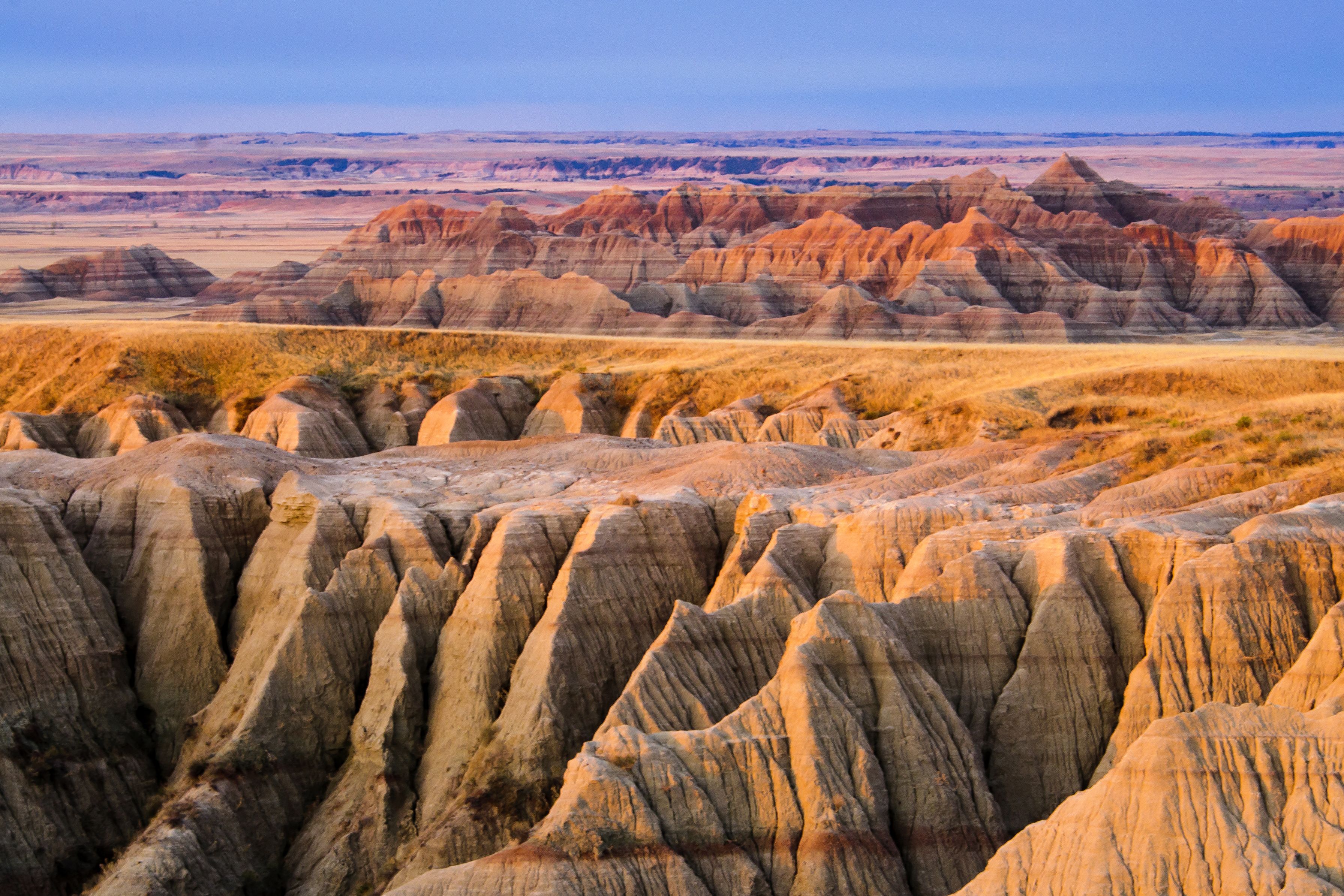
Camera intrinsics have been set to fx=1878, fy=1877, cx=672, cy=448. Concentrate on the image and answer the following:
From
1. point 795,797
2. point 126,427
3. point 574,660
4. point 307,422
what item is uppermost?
point 795,797

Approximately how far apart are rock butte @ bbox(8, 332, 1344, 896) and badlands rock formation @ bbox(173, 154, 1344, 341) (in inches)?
2494

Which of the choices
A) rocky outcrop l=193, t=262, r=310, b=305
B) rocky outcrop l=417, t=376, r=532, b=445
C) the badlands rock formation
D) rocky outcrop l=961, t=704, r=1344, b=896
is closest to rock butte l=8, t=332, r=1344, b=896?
rocky outcrop l=961, t=704, r=1344, b=896

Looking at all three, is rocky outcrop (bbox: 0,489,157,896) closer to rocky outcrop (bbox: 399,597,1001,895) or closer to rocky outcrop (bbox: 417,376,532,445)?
rocky outcrop (bbox: 399,597,1001,895)

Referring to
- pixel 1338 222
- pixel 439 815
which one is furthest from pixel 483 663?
pixel 1338 222

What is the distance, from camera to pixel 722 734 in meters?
31.5

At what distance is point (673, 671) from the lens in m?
34.9

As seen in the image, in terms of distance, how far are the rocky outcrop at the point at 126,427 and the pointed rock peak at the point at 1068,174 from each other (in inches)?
4081

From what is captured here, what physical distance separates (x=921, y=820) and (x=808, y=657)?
3394 mm

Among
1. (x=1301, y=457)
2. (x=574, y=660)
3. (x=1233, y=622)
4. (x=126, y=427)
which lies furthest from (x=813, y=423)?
(x=1233, y=622)

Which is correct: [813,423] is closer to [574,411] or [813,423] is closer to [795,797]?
[574,411]

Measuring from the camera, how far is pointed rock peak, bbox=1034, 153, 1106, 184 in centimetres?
16362

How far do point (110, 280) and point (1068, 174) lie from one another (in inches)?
3204

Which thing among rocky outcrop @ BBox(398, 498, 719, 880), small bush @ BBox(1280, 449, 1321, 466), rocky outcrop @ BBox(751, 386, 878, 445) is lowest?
rocky outcrop @ BBox(751, 386, 878, 445)

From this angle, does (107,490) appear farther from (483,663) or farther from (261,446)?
(483,663)
